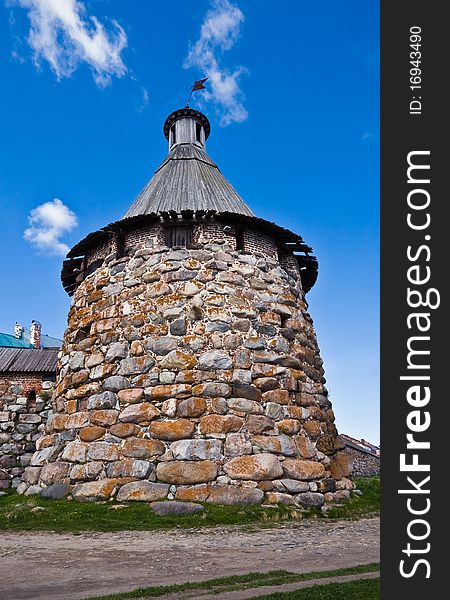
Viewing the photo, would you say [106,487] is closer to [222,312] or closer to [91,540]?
[91,540]

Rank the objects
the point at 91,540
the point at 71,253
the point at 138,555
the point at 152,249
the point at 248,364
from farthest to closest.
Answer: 1. the point at 71,253
2. the point at 152,249
3. the point at 248,364
4. the point at 91,540
5. the point at 138,555

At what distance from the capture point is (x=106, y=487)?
9.20m

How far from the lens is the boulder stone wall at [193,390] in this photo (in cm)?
933

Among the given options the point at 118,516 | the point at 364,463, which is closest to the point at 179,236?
the point at 118,516

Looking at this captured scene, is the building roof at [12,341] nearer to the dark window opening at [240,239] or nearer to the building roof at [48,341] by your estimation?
the building roof at [48,341]

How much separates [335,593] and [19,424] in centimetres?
1110

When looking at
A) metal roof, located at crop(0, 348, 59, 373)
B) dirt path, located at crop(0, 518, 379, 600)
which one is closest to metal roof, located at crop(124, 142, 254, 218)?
metal roof, located at crop(0, 348, 59, 373)

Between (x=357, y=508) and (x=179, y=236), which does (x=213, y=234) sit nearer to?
(x=179, y=236)

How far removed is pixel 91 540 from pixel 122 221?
302 inches

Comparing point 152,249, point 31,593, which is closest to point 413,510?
point 31,593

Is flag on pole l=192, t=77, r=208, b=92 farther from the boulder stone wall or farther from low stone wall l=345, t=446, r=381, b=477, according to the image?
low stone wall l=345, t=446, r=381, b=477

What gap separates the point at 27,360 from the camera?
14.0 m

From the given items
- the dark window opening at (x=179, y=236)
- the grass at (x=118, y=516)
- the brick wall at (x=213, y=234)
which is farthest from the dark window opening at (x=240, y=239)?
the grass at (x=118, y=516)

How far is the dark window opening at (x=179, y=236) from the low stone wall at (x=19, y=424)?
525cm
